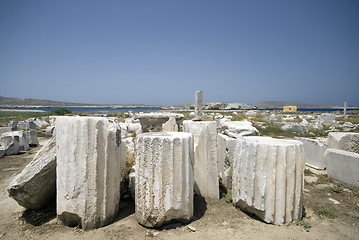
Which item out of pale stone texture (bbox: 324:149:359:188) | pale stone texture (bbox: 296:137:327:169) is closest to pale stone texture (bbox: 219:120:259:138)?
pale stone texture (bbox: 324:149:359:188)

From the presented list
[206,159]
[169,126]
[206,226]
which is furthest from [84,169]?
[169,126]

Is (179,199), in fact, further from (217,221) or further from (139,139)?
(139,139)

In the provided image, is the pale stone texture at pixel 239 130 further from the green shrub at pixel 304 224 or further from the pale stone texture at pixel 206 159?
the green shrub at pixel 304 224

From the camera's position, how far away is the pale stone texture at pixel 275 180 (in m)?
2.87

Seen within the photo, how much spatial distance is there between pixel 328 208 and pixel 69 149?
4180mm

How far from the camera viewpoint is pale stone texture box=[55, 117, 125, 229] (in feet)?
8.93

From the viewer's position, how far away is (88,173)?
273cm

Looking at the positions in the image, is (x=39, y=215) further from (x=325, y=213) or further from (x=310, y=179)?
(x=310, y=179)

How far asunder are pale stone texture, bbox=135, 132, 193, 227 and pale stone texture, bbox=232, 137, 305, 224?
1.00m

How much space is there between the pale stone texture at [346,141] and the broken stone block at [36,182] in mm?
6313

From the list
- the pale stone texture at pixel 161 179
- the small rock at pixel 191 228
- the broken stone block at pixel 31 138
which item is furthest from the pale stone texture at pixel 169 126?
the broken stone block at pixel 31 138

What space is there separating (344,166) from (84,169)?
5151mm

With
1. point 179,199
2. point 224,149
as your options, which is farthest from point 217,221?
point 224,149

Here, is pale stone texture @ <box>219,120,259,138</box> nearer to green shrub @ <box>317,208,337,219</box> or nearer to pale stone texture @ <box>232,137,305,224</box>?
pale stone texture @ <box>232,137,305,224</box>
